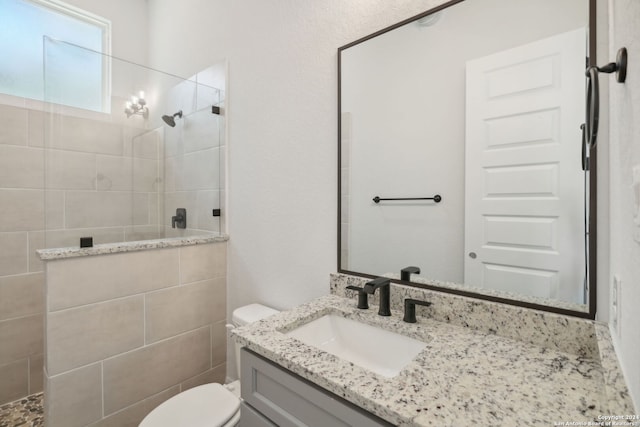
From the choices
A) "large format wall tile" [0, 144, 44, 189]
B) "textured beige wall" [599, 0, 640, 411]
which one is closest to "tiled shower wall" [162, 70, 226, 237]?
"large format wall tile" [0, 144, 44, 189]

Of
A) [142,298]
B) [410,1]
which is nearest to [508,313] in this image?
[410,1]

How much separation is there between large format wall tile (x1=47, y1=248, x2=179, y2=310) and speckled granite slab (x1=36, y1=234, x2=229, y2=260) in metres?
0.03

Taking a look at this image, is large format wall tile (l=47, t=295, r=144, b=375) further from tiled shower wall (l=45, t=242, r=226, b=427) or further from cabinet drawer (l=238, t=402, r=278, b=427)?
cabinet drawer (l=238, t=402, r=278, b=427)

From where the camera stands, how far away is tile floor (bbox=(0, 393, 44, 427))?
1730 millimetres

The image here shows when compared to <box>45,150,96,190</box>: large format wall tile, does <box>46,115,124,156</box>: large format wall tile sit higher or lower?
higher

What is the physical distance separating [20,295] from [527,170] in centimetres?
285

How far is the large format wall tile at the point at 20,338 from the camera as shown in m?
1.87

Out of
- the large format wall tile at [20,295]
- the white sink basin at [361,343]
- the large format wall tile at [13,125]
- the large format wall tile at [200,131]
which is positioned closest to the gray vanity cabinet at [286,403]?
the white sink basin at [361,343]

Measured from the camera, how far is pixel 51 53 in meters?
1.56

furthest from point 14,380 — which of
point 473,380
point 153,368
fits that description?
point 473,380

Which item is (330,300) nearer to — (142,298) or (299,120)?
(299,120)

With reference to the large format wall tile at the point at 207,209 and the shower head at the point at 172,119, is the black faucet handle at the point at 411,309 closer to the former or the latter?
the large format wall tile at the point at 207,209

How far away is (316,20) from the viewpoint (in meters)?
1.42

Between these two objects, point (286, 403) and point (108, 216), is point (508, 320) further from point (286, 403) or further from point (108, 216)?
point (108, 216)
